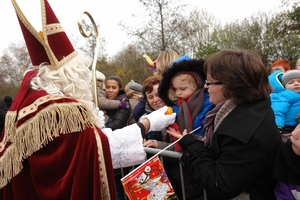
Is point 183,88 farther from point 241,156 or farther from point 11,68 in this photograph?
point 11,68

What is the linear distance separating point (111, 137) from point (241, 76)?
93 cm

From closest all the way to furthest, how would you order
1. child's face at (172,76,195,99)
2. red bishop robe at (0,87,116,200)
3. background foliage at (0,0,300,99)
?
red bishop robe at (0,87,116,200) < child's face at (172,76,195,99) < background foliage at (0,0,300,99)

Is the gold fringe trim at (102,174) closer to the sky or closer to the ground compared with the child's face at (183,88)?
closer to the ground

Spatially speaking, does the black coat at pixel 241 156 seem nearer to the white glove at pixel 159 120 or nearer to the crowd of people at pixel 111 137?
the crowd of people at pixel 111 137

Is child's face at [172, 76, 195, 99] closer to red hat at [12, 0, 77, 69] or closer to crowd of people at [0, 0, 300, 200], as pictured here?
crowd of people at [0, 0, 300, 200]

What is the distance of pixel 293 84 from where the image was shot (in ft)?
10.1

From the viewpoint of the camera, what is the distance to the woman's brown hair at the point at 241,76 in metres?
1.44

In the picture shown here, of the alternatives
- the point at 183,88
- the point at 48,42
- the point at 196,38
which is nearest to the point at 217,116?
the point at 183,88

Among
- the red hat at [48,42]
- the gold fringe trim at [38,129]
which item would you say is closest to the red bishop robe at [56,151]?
the gold fringe trim at [38,129]

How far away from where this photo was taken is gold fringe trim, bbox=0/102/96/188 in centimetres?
156

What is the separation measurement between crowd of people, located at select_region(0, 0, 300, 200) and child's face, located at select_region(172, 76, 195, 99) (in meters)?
0.16

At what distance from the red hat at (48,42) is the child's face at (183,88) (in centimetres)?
87

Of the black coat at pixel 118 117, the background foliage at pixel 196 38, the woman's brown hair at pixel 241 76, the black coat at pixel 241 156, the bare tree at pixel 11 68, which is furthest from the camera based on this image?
the bare tree at pixel 11 68

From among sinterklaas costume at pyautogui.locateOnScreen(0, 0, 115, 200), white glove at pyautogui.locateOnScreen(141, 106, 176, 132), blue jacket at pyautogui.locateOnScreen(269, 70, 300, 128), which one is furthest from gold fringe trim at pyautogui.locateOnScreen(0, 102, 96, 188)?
blue jacket at pyautogui.locateOnScreen(269, 70, 300, 128)
